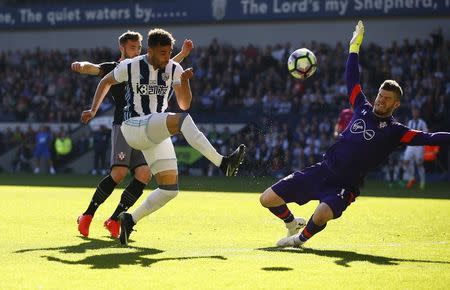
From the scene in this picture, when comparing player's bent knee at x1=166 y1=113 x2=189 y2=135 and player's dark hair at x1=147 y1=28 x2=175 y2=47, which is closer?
player's bent knee at x1=166 y1=113 x2=189 y2=135

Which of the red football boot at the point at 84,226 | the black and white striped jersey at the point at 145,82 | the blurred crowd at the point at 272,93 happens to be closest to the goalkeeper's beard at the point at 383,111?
the black and white striped jersey at the point at 145,82

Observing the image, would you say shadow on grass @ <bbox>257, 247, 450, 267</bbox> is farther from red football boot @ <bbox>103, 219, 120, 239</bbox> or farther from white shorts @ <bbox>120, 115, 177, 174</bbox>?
red football boot @ <bbox>103, 219, 120, 239</bbox>

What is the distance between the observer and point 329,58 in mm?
29594

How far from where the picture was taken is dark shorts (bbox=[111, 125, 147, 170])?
987 cm

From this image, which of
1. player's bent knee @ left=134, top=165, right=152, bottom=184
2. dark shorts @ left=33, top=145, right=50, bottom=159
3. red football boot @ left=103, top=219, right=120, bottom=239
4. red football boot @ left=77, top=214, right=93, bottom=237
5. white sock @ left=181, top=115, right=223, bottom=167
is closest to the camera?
white sock @ left=181, top=115, right=223, bottom=167

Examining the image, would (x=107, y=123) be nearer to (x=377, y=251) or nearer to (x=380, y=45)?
(x=380, y=45)

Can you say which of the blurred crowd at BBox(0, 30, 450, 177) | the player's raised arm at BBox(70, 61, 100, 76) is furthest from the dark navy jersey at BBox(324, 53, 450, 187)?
the blurred crowd at BBox(0, 30, 450, 177)

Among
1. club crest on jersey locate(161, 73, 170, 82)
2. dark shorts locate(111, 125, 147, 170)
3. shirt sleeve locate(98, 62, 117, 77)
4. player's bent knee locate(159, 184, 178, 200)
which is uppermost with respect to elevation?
shirt sleeve locate(98, 62, 117, 77)

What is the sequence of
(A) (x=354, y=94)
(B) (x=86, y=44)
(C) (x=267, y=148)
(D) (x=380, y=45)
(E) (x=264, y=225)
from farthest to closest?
(B) (x=86, y=44) → (D) (x=380, y=45) → (C) (x=267, y=148) → (E) (x=264, y=225) → (A) (x=354, y=94)

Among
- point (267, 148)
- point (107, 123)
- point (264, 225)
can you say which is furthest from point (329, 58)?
point (264, 225)

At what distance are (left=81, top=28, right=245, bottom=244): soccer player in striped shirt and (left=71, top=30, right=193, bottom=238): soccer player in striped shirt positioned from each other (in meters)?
0.71

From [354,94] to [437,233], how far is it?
2347 millimetres

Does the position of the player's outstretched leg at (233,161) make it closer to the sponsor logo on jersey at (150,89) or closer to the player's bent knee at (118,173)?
the sponsor logo on jersey at (150,89)

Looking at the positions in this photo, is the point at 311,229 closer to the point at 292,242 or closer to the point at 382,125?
the point at 292,242
